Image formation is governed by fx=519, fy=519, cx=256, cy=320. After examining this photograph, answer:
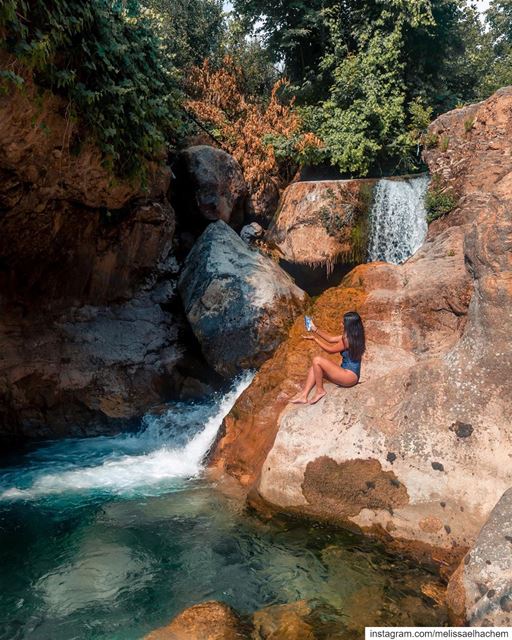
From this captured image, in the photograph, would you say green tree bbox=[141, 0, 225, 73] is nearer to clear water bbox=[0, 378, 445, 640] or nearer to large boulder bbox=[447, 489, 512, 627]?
clear water bbox=[0, 378, 445, 640]

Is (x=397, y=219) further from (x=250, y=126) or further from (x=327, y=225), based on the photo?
(x=250, y=126)

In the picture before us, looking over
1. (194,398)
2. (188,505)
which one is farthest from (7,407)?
(188,505)

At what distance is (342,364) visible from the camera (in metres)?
6.39

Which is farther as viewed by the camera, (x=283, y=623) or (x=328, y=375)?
(x=328, y=375)

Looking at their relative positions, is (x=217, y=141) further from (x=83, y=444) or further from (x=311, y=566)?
(x=311, y=566)

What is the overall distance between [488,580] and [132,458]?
5.50 metres

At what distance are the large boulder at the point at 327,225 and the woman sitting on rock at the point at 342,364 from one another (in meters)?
5.67

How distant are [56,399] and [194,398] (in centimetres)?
238

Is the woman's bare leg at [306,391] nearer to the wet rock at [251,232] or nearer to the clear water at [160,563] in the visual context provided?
the clear water at [160,563]

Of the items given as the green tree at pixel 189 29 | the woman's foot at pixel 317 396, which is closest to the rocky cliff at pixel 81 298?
the woman's foot at pixel 317 396

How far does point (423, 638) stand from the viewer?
375 centimetres

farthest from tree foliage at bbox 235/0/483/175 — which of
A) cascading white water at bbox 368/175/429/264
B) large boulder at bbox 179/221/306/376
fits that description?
large boulder at bbox 179/221/306/376

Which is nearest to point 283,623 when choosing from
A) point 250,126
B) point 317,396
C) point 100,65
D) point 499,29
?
point 317,396

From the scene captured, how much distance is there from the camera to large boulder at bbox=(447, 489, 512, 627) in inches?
144
